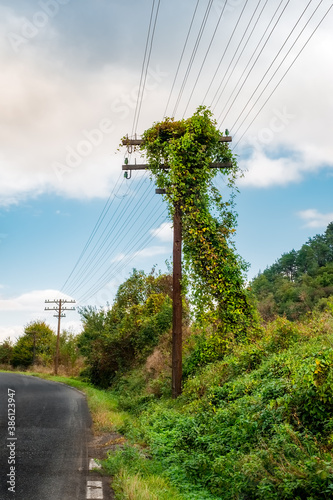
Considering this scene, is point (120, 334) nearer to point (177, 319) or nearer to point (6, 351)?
point (177, 319)

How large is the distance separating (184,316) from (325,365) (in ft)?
68.0

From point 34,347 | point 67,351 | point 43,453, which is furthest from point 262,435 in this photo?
point 34,347

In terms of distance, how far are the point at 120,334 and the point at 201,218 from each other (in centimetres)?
1497

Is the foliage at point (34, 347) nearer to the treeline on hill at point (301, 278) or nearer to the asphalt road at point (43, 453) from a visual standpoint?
the treeline on hill at point (301, 278)

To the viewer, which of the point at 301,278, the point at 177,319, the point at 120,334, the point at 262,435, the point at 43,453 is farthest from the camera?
the point at 301,278

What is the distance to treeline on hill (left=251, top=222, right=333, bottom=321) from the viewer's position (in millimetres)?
66438

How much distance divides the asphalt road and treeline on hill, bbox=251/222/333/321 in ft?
157

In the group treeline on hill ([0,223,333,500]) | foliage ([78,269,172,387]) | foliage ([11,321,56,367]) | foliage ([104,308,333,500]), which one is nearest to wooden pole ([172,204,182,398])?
treeline on hill ([0,223,333,500])

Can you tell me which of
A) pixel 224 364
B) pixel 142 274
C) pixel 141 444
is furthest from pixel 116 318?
pixel 141 444

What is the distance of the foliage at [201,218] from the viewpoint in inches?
633

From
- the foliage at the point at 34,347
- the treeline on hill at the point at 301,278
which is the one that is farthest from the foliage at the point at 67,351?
the treeline on hill at the point at 301,278

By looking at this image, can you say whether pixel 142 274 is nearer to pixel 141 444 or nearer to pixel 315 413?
pixel 141 444

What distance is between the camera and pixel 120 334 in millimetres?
29000

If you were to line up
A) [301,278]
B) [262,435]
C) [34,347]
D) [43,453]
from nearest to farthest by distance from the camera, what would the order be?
1. [262,435]
2. [43,453]
3. [34,347]
4. [301,278]
